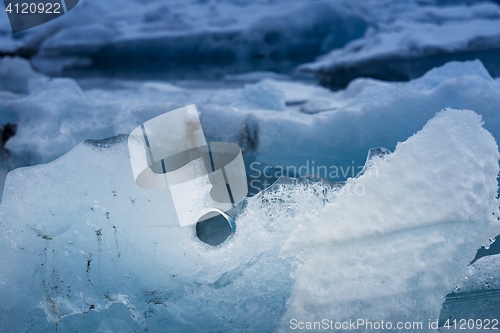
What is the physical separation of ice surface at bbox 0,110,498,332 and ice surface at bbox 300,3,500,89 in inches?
90.7

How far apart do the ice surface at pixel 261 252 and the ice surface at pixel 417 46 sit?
2.30 m

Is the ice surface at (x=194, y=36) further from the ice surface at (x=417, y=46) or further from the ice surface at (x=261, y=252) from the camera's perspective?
the ice surface at (x=261, y=252)

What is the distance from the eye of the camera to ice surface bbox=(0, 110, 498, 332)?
28.4 inches

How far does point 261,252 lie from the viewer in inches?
29.3

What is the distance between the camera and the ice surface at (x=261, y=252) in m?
0.72

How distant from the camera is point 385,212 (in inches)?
28.6

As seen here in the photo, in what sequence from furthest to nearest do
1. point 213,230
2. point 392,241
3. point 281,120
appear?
point 281,120 → point 213,230 → point 392,241

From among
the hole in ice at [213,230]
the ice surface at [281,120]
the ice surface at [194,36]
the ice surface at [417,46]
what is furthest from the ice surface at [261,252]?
the ice surface at [194,36]

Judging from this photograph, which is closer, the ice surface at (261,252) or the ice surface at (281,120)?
the ice surface at (261,252)

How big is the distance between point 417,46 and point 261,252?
8.32 ft

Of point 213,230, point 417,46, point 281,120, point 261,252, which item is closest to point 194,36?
point 417,46

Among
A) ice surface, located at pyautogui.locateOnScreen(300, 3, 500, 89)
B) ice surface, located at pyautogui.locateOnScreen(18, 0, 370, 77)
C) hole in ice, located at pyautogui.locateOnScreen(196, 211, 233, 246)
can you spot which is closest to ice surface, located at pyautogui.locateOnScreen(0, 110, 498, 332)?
hole in ice, located at pyautogui.locateOnScreen(196, 211, 233, 246)

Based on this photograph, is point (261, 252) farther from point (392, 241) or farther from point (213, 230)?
point (213, 230)

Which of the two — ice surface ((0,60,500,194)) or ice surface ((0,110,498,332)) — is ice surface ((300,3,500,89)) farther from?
ice surface ((0,110,498,332))
